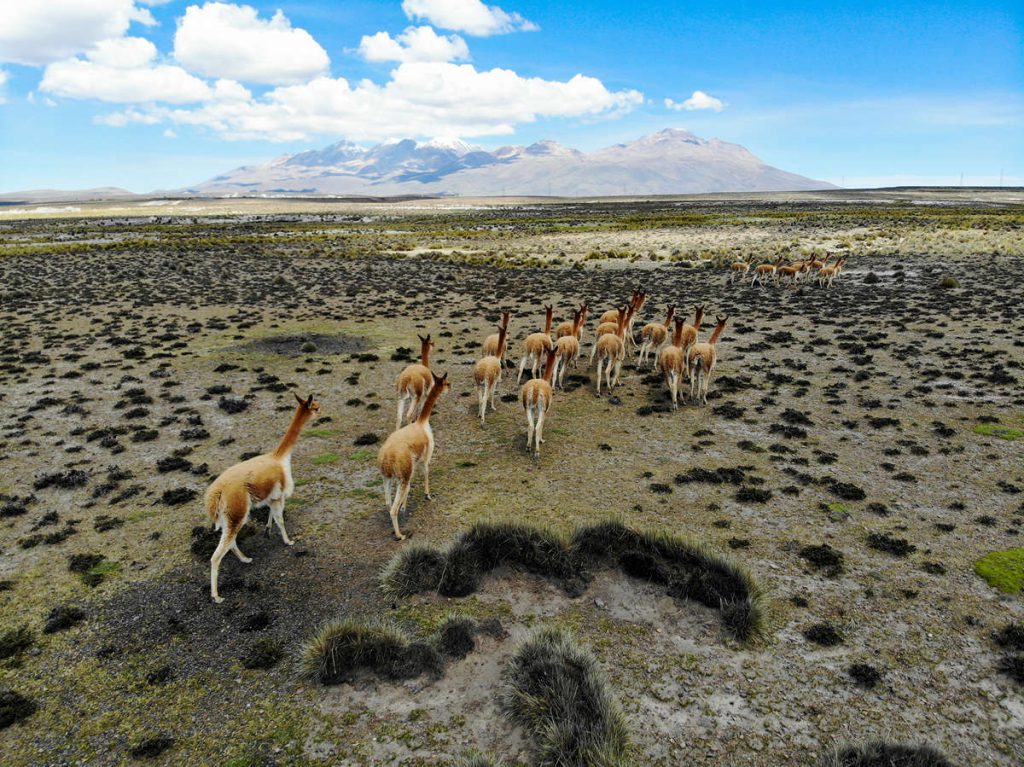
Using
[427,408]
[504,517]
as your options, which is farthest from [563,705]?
[427,408]

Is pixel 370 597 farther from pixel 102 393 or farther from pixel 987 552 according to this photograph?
pixel 102 393

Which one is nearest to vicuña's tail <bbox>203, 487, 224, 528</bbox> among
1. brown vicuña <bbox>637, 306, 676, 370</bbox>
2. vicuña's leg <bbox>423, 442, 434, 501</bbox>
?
vicuña's leg <bbox>423, 442, 434, 501</bbox>

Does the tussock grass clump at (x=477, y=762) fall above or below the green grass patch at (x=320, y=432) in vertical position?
below

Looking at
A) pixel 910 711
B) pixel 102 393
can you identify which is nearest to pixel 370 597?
pixel 910 711

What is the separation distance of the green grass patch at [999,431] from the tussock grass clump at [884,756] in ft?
29.9

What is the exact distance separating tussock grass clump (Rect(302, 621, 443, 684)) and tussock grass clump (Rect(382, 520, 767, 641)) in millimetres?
1029

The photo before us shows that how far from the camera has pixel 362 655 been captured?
552 cm

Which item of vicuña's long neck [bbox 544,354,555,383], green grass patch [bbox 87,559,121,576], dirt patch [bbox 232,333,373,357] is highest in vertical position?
vicuña's long neck [bbox 544,354,555,383]

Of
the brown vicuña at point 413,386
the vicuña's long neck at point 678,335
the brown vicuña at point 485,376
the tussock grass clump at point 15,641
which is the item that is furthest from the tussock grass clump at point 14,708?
the vicuña's long neck at point 678,335

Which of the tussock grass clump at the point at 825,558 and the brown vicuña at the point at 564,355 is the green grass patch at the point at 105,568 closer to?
the tussock grass clump at the point at 825,558

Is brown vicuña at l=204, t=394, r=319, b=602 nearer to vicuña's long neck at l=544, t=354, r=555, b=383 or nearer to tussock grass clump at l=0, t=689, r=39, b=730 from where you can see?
tussock grass clump at l=0, t=689, r=39, b=730

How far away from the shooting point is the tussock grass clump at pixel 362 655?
17.7 ft

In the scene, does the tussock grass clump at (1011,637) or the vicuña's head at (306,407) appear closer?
the tussock grass clump at (1011,637)

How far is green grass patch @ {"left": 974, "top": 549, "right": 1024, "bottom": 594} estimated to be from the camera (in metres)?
6.53
